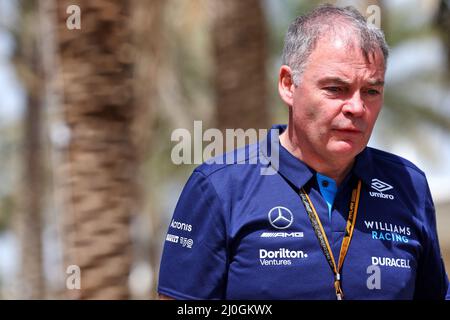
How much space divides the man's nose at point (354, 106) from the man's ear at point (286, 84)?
0.24 meters

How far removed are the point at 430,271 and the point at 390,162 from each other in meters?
0.44

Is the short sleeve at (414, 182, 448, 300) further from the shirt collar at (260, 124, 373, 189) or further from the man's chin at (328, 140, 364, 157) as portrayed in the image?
the man's chin at (328, 140, 364, 157)

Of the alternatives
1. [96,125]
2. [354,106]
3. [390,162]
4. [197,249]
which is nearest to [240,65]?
[96,125]

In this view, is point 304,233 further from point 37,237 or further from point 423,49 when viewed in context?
point 423,49

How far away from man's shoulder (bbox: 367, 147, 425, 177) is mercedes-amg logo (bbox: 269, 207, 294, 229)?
500mm

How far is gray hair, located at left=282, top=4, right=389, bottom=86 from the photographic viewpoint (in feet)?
10.6

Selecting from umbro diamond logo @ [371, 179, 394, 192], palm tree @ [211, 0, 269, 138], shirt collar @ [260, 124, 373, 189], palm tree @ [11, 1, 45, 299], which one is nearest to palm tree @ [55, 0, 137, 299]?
palm tree @ [211, 0, 269, 138]

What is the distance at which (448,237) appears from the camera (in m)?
17.4

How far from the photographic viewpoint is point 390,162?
11.5 ft

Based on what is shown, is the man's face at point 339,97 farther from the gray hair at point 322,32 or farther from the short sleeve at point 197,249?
the short sleeve at point 197,249

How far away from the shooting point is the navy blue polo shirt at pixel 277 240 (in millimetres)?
3078

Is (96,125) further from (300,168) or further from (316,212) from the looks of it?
(316,212)

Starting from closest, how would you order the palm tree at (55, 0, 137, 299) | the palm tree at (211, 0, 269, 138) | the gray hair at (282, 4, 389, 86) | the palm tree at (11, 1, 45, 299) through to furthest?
the gray hair at (282, 4, 389, 86) → the palm tree at (55, 0, 137, 299) → the palm tree at (211, 0, 269, 138) → the palm tree at (11, 1, 45, 299)

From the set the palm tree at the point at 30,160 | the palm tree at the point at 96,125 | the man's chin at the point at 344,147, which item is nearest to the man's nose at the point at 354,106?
the man's chin at the point at 344,147
